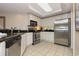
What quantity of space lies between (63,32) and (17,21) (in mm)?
2529

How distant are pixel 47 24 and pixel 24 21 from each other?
2.04 meters

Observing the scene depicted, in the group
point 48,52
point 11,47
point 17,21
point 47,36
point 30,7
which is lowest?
point 48,52

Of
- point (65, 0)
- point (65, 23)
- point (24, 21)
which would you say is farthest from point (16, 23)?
point (65, 0)

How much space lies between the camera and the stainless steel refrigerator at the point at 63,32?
19.9 ft

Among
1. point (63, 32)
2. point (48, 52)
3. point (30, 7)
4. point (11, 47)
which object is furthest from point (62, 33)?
point (11, 47)

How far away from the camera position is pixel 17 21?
708cm

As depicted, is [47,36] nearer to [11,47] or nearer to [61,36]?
[61,36]

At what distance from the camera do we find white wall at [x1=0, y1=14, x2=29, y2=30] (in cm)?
702

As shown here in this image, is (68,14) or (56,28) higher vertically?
(68,14)

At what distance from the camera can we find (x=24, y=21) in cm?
710

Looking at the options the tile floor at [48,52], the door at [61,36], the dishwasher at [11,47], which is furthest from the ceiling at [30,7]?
the dishwasher at [11,47]

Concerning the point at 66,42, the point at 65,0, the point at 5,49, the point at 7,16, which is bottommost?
the point at 66,42

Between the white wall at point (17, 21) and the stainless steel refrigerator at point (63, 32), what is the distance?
66.9 inches

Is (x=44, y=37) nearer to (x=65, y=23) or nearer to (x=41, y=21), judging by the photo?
(x=41, y=21)
